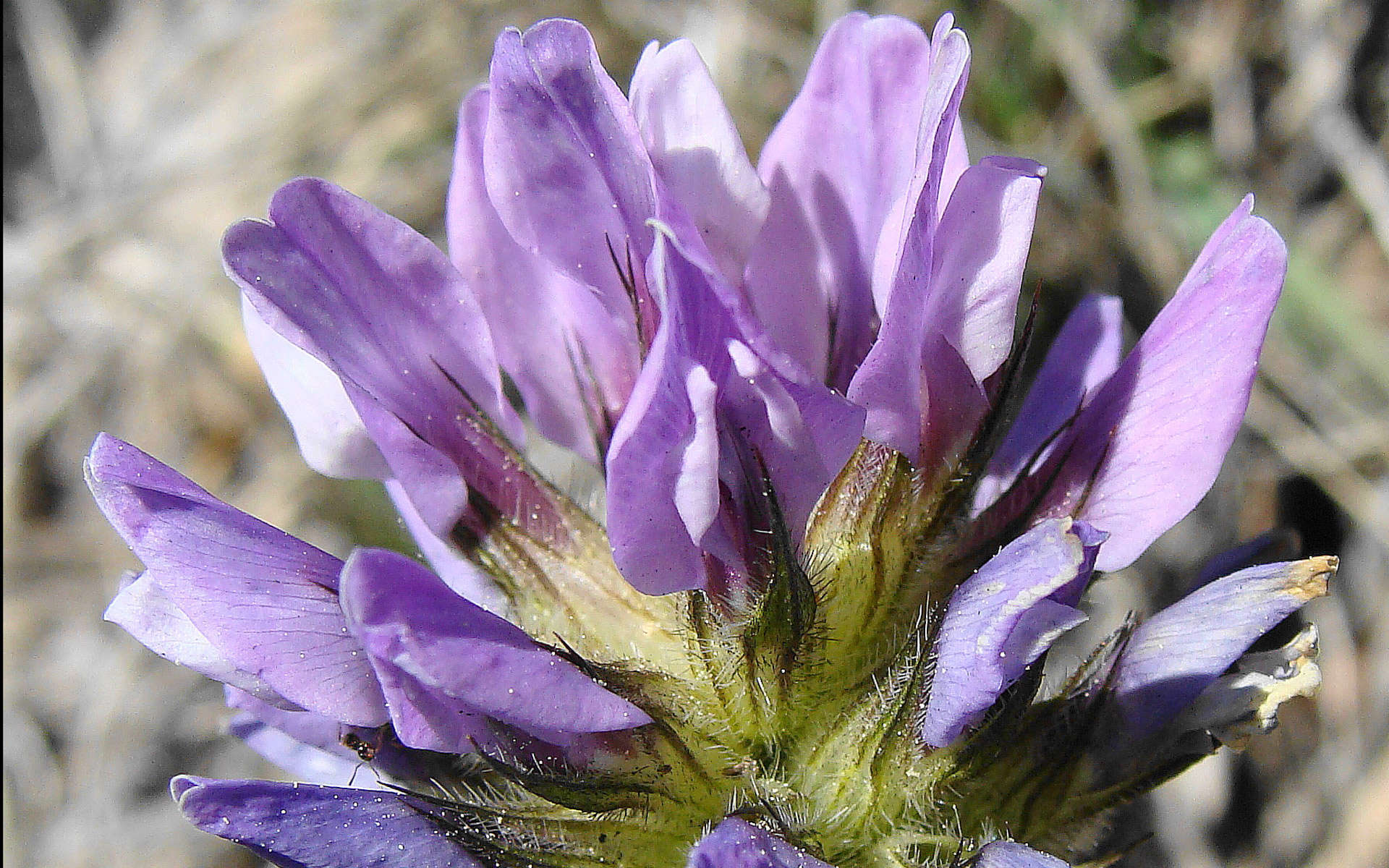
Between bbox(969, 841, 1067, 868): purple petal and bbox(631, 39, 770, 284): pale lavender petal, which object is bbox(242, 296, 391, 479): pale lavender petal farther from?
bbox(969, 841, 1067, 868): purple petal

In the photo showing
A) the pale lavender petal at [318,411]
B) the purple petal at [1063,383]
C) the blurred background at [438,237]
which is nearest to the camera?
the pale lavender petal at [318,411]

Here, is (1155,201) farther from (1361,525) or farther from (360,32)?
(360,32)

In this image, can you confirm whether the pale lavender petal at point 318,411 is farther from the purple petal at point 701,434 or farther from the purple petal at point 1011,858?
the purple petal at point 1011,858

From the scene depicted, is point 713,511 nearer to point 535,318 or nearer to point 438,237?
point 535,318

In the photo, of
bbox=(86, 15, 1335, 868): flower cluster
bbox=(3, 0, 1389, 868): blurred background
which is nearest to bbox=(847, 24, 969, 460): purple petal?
bbox=(86, 15, 1335, 868): flower cluster

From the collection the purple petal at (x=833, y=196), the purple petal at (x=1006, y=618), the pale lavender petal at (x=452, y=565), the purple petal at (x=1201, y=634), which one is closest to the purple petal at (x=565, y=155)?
the purple petal at (x=833, y=196)

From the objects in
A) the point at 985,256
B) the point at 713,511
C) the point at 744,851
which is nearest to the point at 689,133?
the point at 985,256
